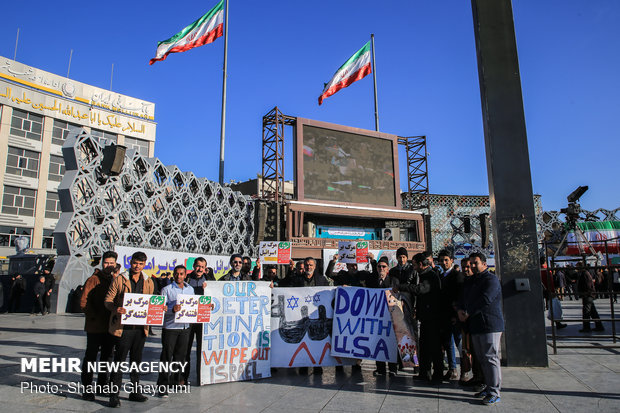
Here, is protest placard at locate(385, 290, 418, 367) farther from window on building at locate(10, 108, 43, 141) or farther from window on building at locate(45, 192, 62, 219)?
window on building at locate(10, 108, 43, 141)

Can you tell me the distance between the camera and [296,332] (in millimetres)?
7238

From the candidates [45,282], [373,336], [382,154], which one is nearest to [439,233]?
[382,154]

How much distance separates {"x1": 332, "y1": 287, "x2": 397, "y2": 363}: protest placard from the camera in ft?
22.7

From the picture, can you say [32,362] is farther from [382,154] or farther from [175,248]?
[382,154]

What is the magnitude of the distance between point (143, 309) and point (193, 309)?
77 cm

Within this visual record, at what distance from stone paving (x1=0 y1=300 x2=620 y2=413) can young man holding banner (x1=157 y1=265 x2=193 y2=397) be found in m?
0.32

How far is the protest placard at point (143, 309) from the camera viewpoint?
5.42 meters

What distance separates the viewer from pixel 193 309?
6.09 metres

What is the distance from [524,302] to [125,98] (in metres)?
49.9

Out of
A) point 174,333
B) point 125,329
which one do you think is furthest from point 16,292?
point 125,329

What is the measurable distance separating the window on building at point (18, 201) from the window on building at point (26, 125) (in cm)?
510

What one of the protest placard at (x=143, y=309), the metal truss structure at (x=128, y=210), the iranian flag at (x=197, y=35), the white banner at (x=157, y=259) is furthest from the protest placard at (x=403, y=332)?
the iranian flag at (x=197, y=35)

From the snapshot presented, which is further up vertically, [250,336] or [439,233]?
[439,233]

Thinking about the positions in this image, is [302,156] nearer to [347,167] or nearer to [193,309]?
[347,167]
